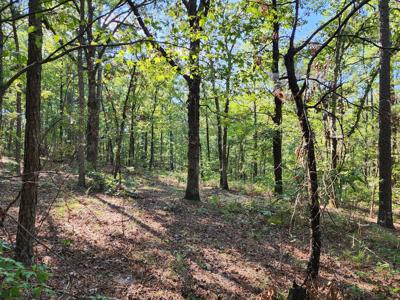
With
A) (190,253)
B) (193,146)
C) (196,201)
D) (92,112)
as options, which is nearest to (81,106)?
(92,112)

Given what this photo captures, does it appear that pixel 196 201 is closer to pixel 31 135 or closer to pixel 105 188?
pixel 105 188

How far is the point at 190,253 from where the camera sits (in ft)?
21.7

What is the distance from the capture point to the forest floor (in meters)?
5.31

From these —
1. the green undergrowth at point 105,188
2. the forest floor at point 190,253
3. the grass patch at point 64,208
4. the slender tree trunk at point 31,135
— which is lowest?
the forest floor at point 190,253

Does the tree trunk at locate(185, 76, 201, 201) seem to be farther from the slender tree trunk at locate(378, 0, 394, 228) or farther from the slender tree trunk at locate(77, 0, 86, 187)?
the slender tree trunk at locate(378, 0, 394, 228)

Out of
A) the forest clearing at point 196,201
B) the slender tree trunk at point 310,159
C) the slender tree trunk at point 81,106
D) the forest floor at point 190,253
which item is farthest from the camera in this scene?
the slender tree trunk at point 81,106

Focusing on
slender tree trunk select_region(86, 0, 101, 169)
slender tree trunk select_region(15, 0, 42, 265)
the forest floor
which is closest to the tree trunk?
the forest floor

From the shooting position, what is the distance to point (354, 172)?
6.05m

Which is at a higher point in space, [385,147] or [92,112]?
[92,112]

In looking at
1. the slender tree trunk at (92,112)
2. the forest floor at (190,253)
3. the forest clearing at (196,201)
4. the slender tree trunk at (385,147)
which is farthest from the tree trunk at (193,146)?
the slender tree trunk at (385,147)

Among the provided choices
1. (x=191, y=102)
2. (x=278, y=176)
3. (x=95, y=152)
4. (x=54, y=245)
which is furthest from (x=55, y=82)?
(x=54, y=245)

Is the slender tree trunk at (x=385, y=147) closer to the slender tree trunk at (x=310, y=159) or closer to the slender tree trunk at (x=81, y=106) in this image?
the slender tree trunk at (x=310, y=159)

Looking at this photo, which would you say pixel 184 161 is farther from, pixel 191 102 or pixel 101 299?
pixel 101 299

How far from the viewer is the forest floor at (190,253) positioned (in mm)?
5312
